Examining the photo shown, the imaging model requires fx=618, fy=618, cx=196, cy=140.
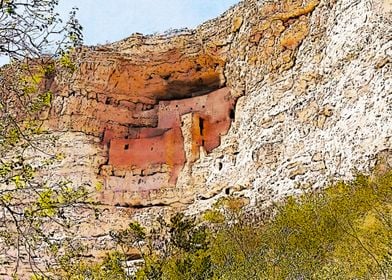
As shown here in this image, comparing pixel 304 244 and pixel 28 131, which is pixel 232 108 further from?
pixel 28 131

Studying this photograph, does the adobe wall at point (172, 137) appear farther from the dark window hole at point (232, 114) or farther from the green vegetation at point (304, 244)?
the green vegetation at point (304, 244)

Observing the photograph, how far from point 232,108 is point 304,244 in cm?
1246

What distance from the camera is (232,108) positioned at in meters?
25.6

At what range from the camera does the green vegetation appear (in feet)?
37.4

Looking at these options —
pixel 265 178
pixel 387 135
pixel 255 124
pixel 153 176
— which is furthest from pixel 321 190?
pixel 153 176

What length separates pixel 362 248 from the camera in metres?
11.7

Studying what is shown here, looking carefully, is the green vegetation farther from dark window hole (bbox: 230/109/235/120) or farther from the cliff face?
dark window hole (bbox: 230/109/235/120)

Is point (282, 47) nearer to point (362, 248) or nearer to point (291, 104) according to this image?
point (291, 104)

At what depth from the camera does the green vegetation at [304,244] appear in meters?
11.4

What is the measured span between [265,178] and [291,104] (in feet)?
8.49

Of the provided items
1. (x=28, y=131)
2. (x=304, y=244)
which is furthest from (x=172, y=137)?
(x=28, y=131)

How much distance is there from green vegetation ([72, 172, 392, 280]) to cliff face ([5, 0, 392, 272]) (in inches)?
77.2

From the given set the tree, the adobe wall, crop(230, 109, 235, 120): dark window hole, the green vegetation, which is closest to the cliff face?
the adobe wall

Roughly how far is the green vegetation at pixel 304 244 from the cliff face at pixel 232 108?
1.96 metres
